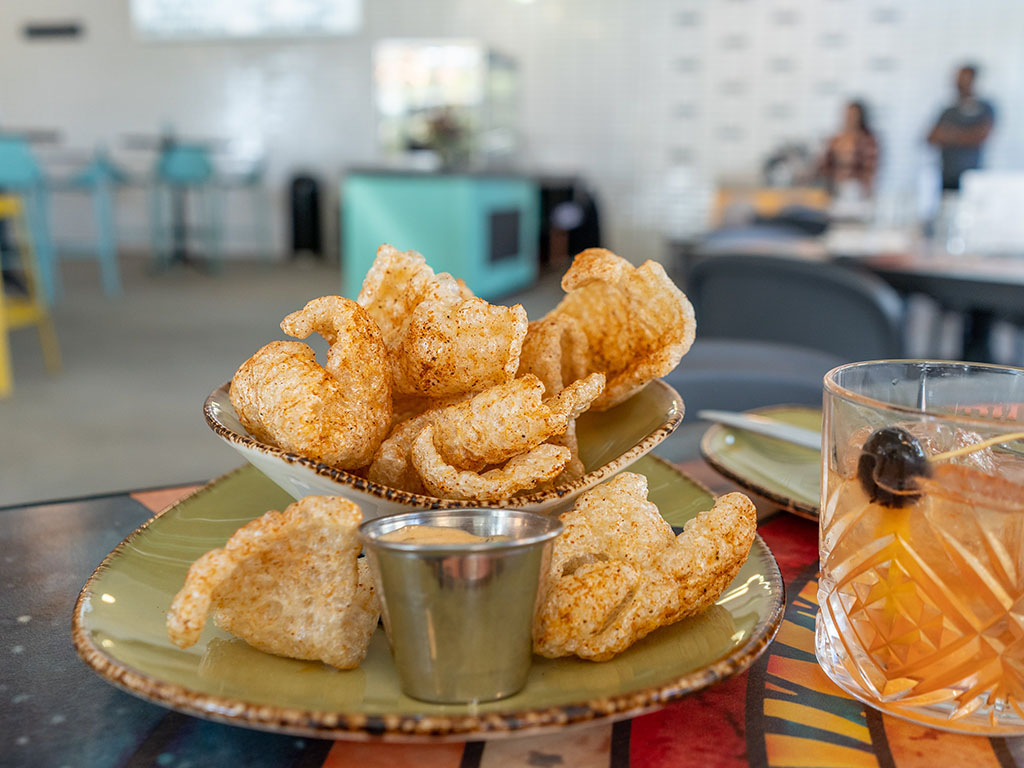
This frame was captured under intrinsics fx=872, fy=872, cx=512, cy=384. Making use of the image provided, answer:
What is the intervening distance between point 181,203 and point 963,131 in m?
7.43

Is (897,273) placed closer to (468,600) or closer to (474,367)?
(474,367)

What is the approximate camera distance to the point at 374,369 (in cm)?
55

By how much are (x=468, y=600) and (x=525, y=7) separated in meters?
9.29

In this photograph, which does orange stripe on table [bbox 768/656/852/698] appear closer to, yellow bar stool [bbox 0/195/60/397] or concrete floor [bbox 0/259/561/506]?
concrete floor [bbox 0/259/561/506]

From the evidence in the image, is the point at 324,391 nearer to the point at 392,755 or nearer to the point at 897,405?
the point at 392,755

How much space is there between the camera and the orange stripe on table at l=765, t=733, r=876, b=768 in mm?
432

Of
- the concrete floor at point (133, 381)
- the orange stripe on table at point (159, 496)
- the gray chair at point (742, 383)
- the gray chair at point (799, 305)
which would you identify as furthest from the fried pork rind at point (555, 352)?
the concrete floor at point (133, 381)

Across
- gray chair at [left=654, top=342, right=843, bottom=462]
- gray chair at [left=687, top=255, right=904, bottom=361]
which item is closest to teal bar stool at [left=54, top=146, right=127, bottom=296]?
gray chair at [left=687, top=255, right=904, bottom=361]

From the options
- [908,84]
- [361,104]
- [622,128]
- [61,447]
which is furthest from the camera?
[361,104]

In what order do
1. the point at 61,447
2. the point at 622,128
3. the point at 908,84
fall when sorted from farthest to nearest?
the point at 622,128, the point at 908,84, the point at 61,447

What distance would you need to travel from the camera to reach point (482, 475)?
0.52 metres

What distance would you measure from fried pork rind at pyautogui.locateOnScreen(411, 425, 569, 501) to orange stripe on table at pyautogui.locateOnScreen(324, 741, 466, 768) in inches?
5.3

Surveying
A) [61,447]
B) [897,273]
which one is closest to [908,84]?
[897,273]

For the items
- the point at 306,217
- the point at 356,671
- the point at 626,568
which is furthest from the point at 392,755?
the point at 306,217
